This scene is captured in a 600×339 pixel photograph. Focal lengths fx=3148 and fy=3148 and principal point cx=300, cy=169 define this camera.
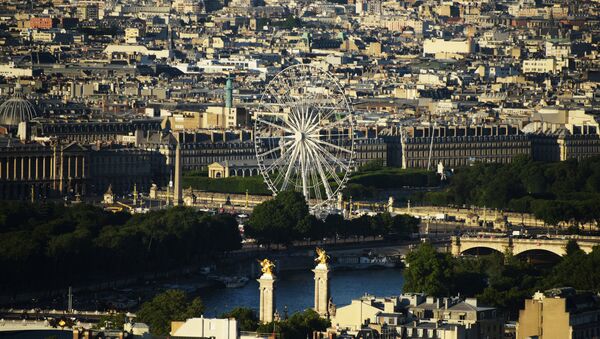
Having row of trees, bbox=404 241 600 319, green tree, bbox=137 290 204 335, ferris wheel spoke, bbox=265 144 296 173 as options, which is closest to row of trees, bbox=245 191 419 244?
ferris wheel spoke, bbox=265 144 296 173

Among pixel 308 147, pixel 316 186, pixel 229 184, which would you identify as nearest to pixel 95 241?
pixel 308 147

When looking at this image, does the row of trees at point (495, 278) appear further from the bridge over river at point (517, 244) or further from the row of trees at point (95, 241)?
the bridge over river at point (517, 244)

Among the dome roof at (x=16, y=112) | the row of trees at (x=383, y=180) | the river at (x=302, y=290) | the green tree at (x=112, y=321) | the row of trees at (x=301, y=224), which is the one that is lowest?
the river at (x=302, y=290)

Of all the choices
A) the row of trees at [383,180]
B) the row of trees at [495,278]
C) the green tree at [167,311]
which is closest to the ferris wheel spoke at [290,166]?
the row of trees at [383,180]

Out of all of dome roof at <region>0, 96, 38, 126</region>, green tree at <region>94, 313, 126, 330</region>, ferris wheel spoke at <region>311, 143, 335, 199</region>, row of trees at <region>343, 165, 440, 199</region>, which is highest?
dome roof at <region>0, 96, 38, 126</region>

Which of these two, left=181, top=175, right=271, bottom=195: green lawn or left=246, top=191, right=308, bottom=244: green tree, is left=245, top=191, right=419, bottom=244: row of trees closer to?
left=246, top=191, right=308, bottom=244: green tree

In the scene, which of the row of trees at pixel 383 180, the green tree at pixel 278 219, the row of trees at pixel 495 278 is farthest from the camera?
the row of trees at pixel 383 180

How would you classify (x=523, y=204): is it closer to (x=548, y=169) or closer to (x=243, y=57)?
(x=548, y=169)
